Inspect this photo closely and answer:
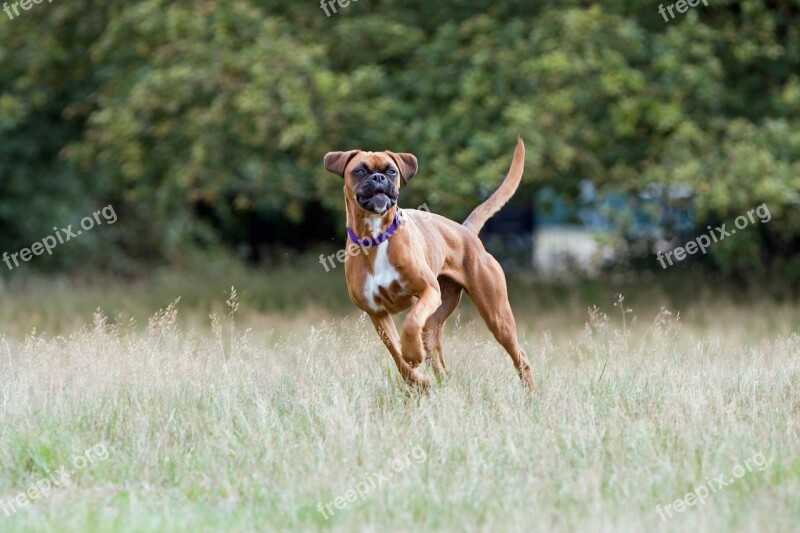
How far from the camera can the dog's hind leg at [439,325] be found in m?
7.93

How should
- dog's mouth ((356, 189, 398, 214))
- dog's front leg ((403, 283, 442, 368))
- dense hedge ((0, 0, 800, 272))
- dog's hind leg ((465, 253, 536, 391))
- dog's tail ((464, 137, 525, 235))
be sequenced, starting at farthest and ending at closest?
1. dense hedge ((0, 0, 800, 272))
2. dog's tail ((464, 137, 525, 235))
3. dog's hind leg ((465, 253, 536, 391))
4. dog's mouth ((356, 189, 398, 214))
5. dog's front leg ((403, 283, 442, 368))

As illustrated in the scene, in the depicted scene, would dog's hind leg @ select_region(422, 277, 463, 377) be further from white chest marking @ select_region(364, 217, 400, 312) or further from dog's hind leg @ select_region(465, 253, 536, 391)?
white chest marking @ select_region(364, 217, 400, 312)

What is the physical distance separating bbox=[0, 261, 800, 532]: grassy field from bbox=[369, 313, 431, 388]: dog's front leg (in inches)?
4.5

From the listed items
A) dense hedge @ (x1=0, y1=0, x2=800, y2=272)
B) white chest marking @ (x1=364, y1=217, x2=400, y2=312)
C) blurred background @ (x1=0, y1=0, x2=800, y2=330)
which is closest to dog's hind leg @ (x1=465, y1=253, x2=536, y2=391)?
white chest marking @ (x1=364, y1=217, x2=400, y2=312)

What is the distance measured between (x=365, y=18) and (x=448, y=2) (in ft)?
3.75

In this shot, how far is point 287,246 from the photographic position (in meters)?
25.5

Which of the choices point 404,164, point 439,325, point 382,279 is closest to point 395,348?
point 382,279

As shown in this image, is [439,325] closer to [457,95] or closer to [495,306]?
[495,306]

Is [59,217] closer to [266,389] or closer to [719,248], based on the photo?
[719,248]

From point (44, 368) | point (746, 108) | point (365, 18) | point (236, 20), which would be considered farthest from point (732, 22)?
point (44, 368)

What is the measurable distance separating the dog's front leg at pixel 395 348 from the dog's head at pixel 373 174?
74cm

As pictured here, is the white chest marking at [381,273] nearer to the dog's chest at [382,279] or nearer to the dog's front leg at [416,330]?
the dog's chest at [382,279]

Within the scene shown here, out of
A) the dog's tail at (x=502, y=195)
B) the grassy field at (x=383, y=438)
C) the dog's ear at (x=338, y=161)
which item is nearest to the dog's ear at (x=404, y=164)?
the dog's ear at (x=338, y=161)

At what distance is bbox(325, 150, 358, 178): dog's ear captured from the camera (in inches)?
302
